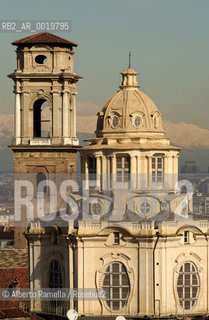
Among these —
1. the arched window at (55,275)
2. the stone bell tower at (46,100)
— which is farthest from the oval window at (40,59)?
the arched window at (55,275)

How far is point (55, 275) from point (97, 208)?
4.82 m

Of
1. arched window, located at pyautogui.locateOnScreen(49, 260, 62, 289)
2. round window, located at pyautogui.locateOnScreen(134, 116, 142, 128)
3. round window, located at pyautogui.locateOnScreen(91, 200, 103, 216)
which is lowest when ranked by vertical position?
arched window, located at pyautogui.locateOnScreen(49, 260, 62, 289)

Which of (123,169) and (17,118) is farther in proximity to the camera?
(17,118)

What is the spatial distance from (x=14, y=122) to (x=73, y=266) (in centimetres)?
3864

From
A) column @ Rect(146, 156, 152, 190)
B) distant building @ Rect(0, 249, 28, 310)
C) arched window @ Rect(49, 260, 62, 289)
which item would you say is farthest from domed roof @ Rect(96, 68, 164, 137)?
distant building @ Rect(0, 249, 28, 310)

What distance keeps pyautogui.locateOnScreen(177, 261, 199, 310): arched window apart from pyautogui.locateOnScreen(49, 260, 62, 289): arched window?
726 cm

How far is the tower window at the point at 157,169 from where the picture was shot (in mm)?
80688

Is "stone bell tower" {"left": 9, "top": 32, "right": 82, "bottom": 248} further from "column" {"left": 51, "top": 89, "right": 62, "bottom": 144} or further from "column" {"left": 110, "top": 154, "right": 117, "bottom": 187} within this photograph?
"column" {"left": 110, "top": 154, "right": 117, "bottom": 187}

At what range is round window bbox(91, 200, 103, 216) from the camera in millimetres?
80312

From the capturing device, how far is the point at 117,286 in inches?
3078

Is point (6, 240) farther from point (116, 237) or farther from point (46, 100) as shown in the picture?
point (116, 237)

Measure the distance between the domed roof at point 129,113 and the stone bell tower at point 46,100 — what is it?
31123mm

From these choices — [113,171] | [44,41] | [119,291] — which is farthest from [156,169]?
[44,41]

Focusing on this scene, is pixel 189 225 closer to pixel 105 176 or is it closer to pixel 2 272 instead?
pixel 105 176
